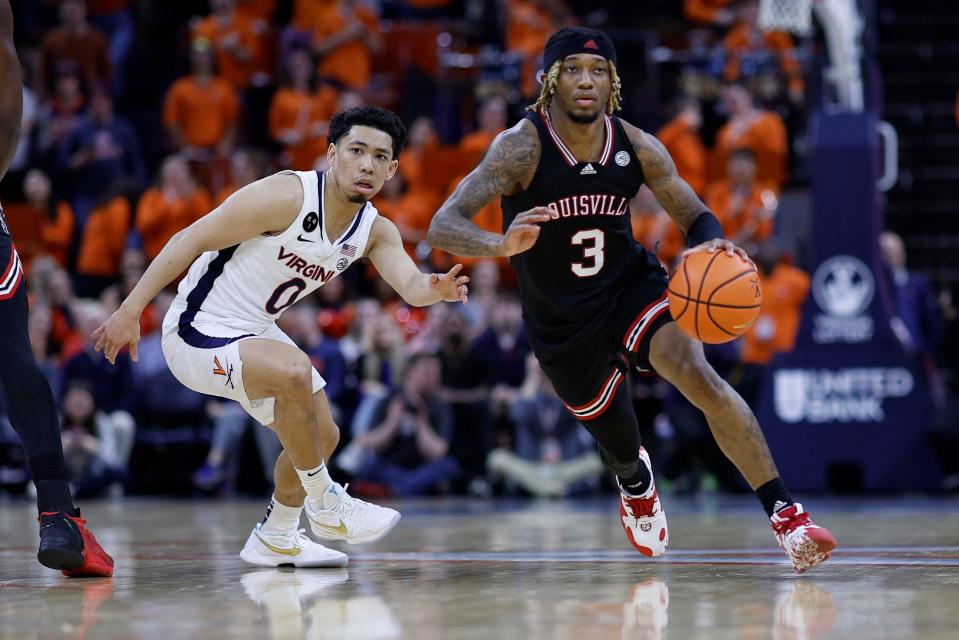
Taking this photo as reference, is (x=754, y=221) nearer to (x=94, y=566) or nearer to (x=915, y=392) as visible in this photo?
(x=915, y=392)

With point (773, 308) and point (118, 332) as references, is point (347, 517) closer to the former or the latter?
point (118, 332)

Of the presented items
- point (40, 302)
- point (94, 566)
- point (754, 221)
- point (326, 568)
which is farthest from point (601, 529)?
point (40, 302)

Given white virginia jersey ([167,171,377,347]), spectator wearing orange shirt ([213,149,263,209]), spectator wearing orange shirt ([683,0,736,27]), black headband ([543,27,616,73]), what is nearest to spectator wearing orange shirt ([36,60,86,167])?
spectator wearing orange shirt ([213,149,263,209])

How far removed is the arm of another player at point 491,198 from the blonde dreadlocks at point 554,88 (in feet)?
0.41

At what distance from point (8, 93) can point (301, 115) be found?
8444 mm

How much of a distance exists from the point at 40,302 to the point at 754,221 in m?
6.00

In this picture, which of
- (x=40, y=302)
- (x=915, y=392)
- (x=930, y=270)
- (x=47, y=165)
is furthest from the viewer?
(x=47, y=165)

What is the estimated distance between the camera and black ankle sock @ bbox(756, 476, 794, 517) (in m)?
5.04

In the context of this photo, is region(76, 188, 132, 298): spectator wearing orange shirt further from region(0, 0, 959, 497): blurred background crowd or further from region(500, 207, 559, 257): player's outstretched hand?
region(500, 207, 559, 257): player's outstretched hand

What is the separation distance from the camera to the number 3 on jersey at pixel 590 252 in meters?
5.49

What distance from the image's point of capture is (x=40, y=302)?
1192 centimetres

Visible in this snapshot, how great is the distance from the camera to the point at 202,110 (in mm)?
13875

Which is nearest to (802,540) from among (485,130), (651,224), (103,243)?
(651,224)

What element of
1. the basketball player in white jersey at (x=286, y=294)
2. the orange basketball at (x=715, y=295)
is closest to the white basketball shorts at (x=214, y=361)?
the basketball player in white jersey at (x=286, y=294)
